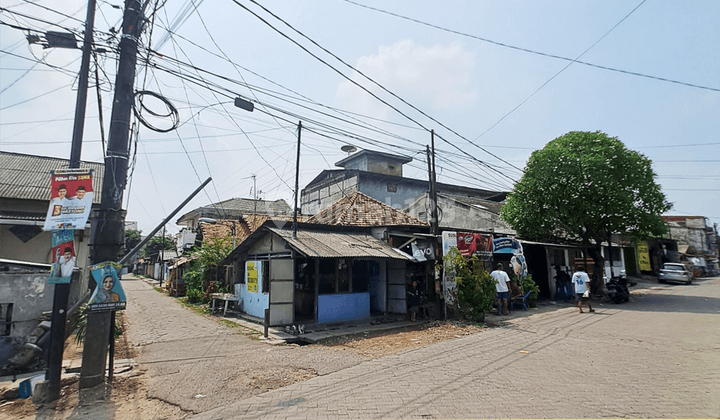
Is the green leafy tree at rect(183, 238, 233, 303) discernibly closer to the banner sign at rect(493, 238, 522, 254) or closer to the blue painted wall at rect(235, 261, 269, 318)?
the blue painted wall at rect(235, 261, 269, 318)

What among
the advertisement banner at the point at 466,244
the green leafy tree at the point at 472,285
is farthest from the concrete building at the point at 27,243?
the advertisement banner at the point at 466,244

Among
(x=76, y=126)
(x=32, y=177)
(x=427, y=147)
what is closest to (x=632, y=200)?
(x=427, y=147)

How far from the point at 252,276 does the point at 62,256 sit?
872cm

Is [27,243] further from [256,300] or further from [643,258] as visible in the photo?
[643,258]

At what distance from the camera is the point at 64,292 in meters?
6.22

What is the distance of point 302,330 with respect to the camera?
11328 millimetres

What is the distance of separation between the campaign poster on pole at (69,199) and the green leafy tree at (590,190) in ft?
60.7

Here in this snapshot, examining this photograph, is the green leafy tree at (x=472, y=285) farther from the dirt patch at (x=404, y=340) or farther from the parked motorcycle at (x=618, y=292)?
Answer: the parked motorcycle at (x=618, y=292)

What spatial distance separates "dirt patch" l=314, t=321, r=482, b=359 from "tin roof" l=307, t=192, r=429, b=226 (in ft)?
15.8

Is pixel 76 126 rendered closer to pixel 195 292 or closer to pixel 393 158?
pixel 195 292

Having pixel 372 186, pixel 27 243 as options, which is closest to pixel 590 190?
pixel 372 186

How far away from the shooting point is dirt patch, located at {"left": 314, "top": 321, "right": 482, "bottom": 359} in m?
9.50

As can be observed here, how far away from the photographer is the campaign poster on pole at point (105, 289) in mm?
6387

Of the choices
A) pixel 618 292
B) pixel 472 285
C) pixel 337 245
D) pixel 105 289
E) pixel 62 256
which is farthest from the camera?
pixel 618 292
